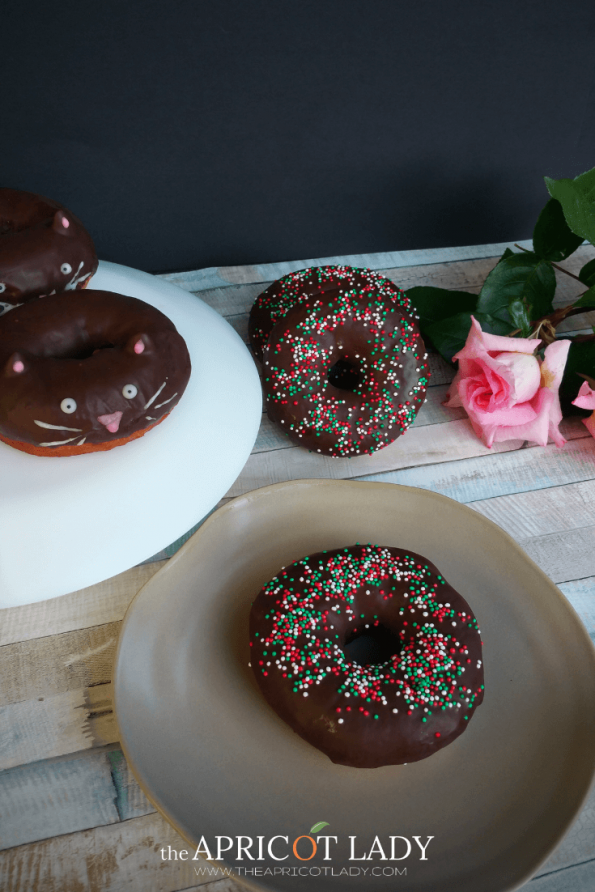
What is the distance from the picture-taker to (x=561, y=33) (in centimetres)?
114

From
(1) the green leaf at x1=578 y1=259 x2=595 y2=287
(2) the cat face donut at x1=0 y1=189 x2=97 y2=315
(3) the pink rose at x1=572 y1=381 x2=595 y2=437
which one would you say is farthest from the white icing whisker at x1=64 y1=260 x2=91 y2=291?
(1) the green leaf at x1=578 y1=259 x2=595 y2=287

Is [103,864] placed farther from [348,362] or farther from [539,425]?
[539,425]

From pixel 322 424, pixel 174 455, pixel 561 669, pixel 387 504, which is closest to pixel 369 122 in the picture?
pixel 322 424

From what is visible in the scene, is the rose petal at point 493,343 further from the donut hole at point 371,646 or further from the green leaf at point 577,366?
the donut hole at point 371,646

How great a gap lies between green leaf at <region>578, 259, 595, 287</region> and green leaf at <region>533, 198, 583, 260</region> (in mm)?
62

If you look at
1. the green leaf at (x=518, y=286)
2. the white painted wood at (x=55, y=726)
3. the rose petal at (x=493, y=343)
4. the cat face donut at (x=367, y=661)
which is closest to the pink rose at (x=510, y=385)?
the rose petal at (x=493, y=343)

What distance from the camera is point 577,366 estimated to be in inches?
42.5

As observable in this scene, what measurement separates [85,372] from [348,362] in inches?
20.6

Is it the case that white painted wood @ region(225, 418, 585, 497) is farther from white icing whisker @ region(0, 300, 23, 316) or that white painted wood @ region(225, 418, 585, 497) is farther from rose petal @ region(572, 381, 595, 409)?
white icing whisker @ region(0, 300, 23, 316)

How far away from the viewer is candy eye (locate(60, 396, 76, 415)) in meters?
0.57

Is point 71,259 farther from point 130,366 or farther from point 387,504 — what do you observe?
point 387,504

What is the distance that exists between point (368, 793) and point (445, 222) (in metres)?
1.17

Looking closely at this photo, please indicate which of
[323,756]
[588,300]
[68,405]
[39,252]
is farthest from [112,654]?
[588,300]

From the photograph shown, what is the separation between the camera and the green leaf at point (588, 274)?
118 centimetres
